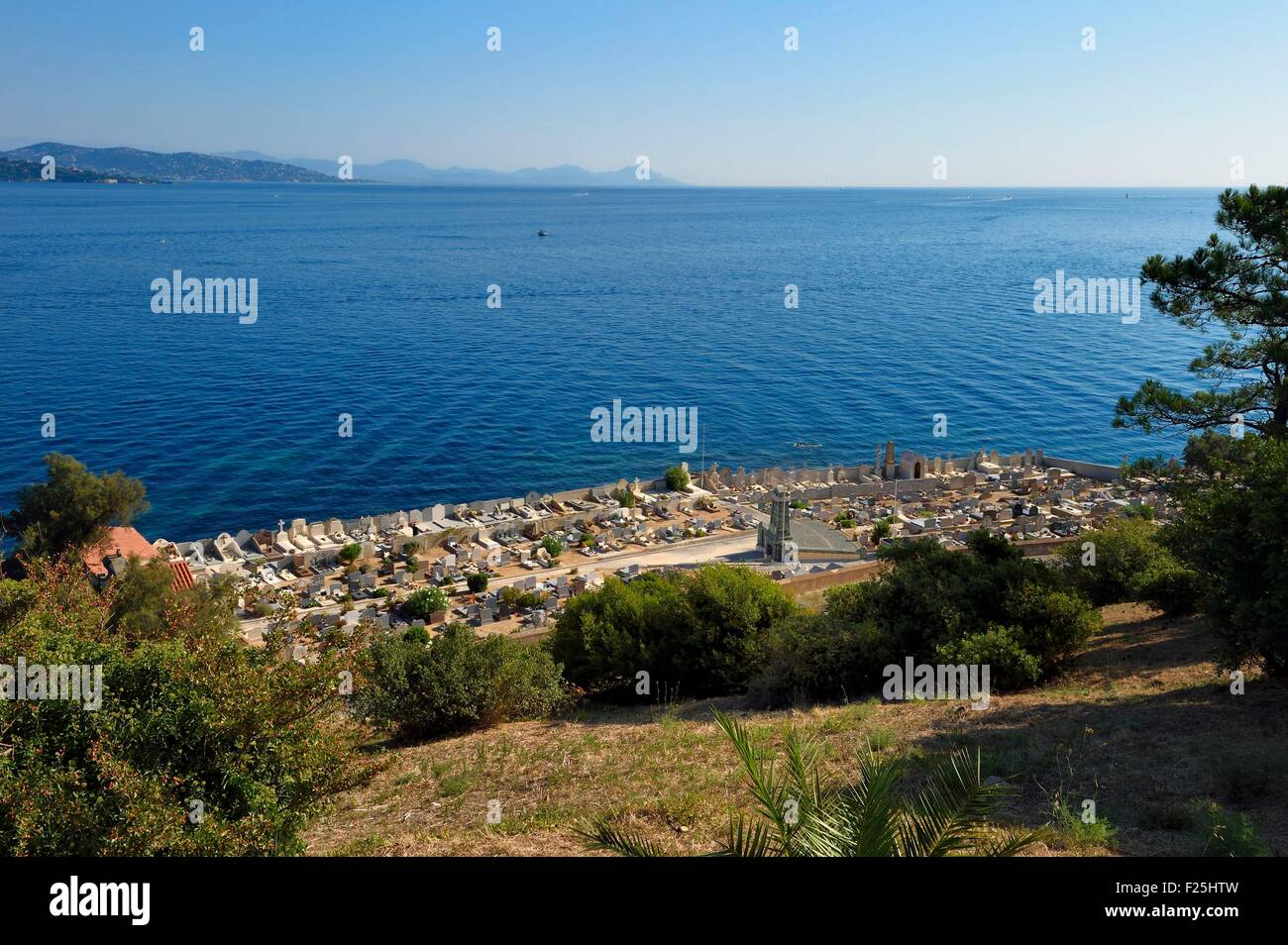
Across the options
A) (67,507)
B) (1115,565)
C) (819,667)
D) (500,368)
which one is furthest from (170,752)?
(500,368)

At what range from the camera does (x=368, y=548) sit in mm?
31781

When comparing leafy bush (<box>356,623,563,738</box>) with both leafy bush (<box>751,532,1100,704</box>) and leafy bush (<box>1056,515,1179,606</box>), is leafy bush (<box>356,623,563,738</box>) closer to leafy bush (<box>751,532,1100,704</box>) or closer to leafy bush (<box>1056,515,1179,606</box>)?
leafy bush (<box>751,532,1100,704</box>)

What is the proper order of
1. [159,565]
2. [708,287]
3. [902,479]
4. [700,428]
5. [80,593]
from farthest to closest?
[708,287] → [700,428] → [902,479] → [159,565] → [80,593]

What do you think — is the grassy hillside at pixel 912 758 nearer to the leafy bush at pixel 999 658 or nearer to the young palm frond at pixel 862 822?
the leafy bush at pixel 999 658

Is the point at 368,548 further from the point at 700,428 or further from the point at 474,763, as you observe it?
the point at 700,428

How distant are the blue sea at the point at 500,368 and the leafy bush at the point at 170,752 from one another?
30761mm

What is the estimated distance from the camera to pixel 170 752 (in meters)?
7.42

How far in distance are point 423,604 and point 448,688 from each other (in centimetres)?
1306

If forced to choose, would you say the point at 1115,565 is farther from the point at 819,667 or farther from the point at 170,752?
the point at 170,752

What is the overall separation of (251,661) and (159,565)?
13.7 m

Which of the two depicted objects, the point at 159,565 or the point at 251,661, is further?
the point at 159,565

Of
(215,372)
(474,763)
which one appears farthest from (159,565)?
(215,372)

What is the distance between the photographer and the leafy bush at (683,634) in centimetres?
1496

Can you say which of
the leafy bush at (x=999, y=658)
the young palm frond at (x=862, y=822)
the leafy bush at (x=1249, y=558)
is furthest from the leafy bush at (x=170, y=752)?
the leafy bush at (x=1249, y=558)
